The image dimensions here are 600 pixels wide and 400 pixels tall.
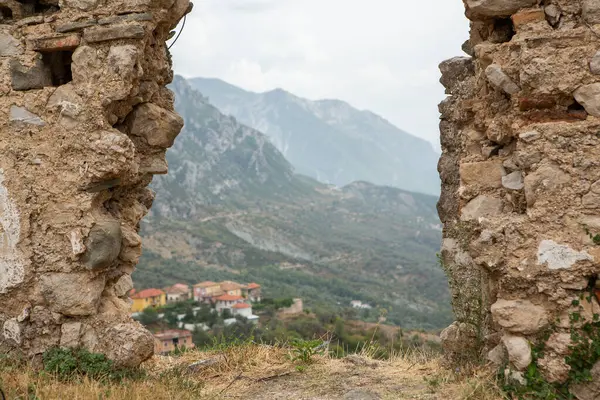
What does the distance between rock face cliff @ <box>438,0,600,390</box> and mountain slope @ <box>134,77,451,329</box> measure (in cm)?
3150

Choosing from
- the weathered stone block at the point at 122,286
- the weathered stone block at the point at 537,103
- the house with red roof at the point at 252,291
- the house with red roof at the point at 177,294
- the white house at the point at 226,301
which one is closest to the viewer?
the weathered stone block at the point at 537,103

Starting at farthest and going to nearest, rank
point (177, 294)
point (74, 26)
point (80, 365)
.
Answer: point (177, 294) < point (74, 26) < point (80, 365)

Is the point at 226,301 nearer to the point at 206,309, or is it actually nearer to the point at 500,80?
the point at 206,309

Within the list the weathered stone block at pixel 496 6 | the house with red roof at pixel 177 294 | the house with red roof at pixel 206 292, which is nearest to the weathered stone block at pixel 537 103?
the weathered stone block at pixel 496 6

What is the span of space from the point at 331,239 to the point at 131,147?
243 feet

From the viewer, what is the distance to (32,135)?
4.18 meters

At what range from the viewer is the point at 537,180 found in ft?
11.0

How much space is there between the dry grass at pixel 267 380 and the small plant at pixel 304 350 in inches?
3.1

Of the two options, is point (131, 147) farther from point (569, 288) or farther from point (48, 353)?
point (569, 288)

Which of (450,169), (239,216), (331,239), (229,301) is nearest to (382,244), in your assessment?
(331,239)

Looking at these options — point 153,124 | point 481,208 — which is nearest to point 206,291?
point 153,124

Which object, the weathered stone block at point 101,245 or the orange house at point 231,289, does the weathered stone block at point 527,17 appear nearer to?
the weathered stone block at point 101,245

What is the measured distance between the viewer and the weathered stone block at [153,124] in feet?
14.7

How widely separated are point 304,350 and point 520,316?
201 cm
